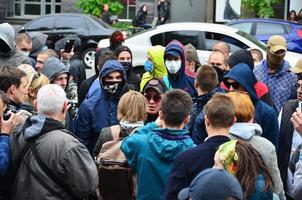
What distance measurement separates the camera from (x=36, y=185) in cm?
524

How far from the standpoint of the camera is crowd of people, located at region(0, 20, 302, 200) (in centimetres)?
468

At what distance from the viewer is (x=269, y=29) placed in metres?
21.9

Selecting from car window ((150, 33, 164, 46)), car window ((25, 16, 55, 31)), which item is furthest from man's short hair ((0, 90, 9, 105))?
car window ((25, 16, 55, 31))

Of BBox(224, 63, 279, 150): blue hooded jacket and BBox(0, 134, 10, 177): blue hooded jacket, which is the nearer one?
BBox(0, 134, 10, 177): blue hooded jacket

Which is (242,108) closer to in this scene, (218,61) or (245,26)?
(218,61)

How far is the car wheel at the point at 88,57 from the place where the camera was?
890 inches

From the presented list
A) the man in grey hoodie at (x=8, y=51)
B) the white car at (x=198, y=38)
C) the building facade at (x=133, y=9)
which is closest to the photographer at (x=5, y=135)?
the man in grey hoodie at (x=8, y=51)

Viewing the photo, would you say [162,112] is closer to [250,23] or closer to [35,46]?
[35,46]

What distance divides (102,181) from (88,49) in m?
17.1

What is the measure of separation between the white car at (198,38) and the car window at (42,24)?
544cm

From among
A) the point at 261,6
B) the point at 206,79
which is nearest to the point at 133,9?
the point at 261,6

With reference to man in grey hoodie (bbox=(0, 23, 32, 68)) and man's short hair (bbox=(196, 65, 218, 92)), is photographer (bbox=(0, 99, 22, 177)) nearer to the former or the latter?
man's short hair (bbox=(196, 65, 218, 92))

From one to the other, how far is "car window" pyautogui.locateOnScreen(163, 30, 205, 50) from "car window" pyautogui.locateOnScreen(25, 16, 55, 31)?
6.29 m

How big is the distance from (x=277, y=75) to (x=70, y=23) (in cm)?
1517
